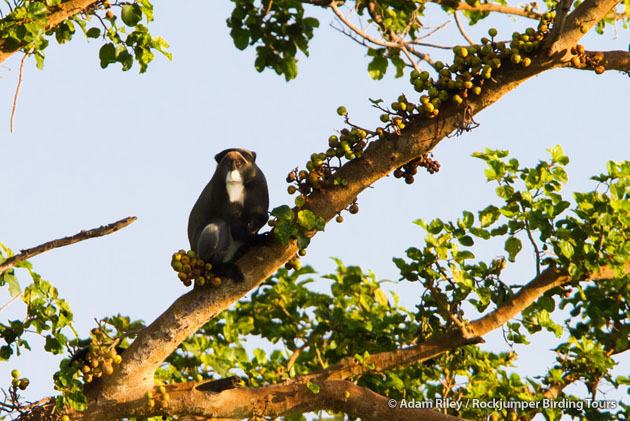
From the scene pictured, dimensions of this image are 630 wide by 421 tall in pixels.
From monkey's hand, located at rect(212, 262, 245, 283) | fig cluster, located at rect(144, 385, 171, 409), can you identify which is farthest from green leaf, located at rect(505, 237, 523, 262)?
fig cluster, located at rect(144, 385, 171, 409)

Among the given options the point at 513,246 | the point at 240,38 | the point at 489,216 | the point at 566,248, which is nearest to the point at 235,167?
the point at 240,38

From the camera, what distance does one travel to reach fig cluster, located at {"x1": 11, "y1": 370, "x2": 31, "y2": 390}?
428 cm

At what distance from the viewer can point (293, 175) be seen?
4.22m

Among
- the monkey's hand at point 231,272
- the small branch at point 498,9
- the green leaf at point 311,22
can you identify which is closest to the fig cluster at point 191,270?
the monkey's hand at point 231,272

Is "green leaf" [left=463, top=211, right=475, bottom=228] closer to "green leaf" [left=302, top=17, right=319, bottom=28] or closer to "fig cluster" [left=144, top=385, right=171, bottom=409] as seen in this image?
"fig cluster" [left=144, top=385, right=171, bottom=409]

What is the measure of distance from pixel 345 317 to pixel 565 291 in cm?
184

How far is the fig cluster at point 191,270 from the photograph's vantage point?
4.12 metres

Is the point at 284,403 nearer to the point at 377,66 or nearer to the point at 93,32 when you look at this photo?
the point at 93,32

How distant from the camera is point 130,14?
507cm

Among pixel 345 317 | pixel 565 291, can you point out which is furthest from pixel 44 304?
pixel 565 291

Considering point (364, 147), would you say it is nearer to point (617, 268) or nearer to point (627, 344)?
point (617, 268)

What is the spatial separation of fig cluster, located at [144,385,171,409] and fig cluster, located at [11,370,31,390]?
764 mm

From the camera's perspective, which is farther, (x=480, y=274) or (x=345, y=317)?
(x=345, y=317)

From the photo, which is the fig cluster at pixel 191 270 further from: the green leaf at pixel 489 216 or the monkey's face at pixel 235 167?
the green leaf at pixel 489 216
